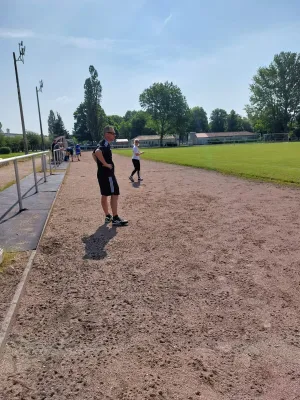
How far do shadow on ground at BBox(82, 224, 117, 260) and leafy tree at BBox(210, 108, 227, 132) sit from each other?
142m

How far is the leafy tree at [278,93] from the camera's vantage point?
279 feet

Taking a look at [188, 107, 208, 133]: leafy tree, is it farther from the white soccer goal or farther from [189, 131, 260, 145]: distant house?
the white soccer goal

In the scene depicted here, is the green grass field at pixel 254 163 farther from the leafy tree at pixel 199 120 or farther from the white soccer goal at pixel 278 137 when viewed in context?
the leafy tree at pixel 199 120

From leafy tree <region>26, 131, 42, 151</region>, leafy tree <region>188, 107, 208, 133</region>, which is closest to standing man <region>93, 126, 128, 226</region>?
leafy tree <region>26, 131, 42, 151</region>

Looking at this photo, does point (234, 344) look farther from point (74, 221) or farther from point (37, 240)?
point (74, 221)

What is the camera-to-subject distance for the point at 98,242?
5383 millimetres

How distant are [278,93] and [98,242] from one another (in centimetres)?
9408

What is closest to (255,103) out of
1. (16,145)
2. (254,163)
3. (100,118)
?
(100,118)

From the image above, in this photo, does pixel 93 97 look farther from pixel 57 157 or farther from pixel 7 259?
pixel 7 259

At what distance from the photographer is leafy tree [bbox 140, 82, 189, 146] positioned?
319 feet

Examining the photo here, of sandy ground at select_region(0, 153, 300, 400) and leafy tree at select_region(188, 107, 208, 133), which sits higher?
leafy tree at select_region(188, 107, 208, 133)

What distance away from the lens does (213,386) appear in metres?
2.18

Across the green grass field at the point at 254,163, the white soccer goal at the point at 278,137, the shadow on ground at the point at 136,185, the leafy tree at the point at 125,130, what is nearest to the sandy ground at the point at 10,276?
the shadow on ground at the point at 136,185

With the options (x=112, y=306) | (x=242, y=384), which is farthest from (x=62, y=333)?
(x=242, y=384)
